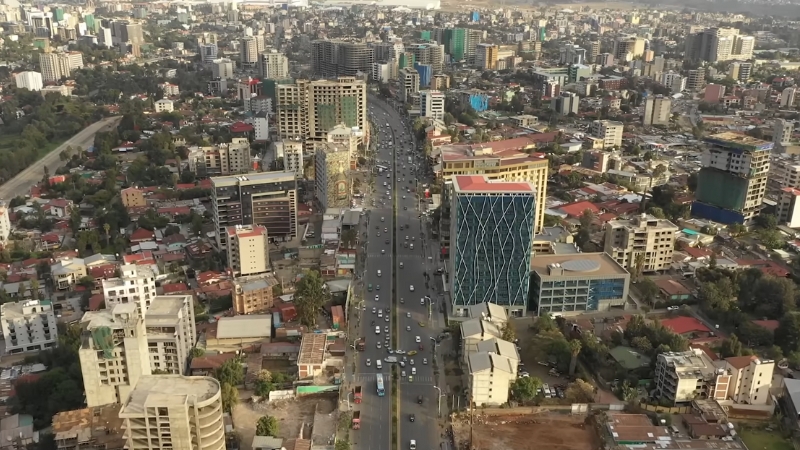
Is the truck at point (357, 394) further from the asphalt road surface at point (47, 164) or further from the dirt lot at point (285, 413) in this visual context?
the asphalt road surface at point (47, 164)

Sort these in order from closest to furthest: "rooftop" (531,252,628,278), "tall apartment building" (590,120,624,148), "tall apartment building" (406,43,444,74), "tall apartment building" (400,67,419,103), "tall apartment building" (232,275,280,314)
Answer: "tall apartment building" (232,275,280,314) < "rooftop" (531,252,628,278) < "tall apartment building" (590,120,624,148) < "tall apartment building" (400,67,419,103) < "tall apartment building" (406,43,444,74)

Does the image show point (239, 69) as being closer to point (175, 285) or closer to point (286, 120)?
point (286, 120)

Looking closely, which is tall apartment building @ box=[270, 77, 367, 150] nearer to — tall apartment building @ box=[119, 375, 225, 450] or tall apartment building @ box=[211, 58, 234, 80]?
tall apartment building @ box=[211, 58, 234, 80]

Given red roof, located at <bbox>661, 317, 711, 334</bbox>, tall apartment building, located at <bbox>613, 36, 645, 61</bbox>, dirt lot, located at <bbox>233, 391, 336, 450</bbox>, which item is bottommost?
dirt lot, located at <bbox>233, 391, 336, 450</bbox>

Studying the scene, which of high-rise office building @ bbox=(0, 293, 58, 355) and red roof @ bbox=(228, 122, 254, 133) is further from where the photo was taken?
red roof @ bbox=(228, 122, 254, 133)

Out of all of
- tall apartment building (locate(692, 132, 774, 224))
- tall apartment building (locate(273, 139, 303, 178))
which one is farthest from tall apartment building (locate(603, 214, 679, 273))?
tall apartment building (locate(273, 139, 303, 178))

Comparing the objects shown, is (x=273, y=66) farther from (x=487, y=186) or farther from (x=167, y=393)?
(x=167, y=393)

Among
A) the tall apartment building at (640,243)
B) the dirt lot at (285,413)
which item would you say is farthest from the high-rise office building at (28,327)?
the tall apartment building at (640,243)

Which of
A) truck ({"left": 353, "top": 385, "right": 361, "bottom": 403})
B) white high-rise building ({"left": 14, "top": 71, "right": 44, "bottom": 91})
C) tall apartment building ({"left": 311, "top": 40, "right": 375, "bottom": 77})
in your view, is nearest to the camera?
truck ({"left": 353, "top": 385, "right": 361, "bottom": 403})

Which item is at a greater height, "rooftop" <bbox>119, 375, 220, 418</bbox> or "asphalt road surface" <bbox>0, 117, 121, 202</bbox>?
"rooftop" <bbox>119, 375, 220, 418</bbox>
